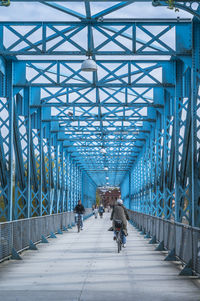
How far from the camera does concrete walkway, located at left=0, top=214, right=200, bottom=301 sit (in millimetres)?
9453

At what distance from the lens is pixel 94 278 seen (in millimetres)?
11602

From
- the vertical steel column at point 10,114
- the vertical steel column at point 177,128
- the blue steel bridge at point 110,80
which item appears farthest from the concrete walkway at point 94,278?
the vertical steel column at point 10,114

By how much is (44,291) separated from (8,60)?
1259 cm

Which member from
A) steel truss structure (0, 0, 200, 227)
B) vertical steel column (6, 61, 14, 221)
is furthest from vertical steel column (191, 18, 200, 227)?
vertical steel column (6, 61, 14, 221)

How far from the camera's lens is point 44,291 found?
390 inches

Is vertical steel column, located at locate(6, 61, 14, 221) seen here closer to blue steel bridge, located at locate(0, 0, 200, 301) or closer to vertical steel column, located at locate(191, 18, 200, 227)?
blue steel bridge, located at locate(0, 0, 200, 301)

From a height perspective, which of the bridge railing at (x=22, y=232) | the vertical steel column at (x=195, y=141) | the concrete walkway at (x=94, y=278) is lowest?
the concrete walkway at (x=94, y=278)

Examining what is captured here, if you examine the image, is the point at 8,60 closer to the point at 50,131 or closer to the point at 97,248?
the point at 97,248

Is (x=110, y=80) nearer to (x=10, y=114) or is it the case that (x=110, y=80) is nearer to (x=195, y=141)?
(x=10, y=114)

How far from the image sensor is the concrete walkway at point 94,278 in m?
9.45

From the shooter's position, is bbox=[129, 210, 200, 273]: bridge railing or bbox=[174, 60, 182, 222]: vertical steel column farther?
bbox=[174, 60, 182, 222]: vertical steel column

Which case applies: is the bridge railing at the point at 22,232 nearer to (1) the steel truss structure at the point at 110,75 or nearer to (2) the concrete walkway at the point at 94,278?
(2) the concrete walkway at the point at 94,278

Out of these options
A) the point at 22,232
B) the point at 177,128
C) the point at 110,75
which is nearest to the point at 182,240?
the point at 22,232

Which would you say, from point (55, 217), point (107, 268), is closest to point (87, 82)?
point (55, 217)
